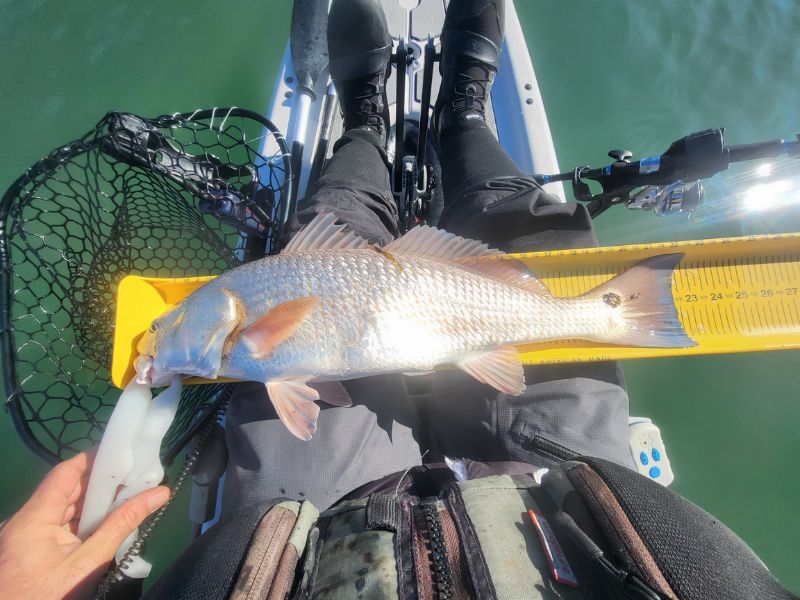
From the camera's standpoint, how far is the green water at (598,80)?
2873mm

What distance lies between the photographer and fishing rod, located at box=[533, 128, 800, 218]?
5.51 feet

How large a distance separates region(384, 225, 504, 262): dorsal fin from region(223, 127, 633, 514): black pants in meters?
0.32

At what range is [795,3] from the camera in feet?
14.2

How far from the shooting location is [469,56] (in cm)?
259

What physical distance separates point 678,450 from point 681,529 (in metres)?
2.27

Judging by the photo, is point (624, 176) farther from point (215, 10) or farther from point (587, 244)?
point (215, 10)

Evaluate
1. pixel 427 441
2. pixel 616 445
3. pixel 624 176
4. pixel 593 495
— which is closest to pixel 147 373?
pixel 427 441

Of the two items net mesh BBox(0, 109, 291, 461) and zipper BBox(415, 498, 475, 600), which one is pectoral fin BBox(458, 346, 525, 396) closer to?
zipper BBox(415, 498, 475, 600)

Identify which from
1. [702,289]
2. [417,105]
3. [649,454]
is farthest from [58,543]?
[417,105]

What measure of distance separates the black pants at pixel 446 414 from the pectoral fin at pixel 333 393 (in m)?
0.07

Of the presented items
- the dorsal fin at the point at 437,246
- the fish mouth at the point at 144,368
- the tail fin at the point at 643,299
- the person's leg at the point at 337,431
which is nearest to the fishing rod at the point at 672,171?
the tail fin at the point at 643,299

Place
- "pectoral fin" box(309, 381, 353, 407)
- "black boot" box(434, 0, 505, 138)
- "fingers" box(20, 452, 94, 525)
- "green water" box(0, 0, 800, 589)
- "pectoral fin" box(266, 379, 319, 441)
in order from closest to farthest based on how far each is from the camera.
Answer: "fingers" box(20, 452, 94, 525)
"pectoral fin" box(266, 379, 319, 441)
"pectoral fin" box(309, 381, 353, 407)
"black boot" box(434, 0, 505, 138)
"green water" box(0, 0, 800, 589)

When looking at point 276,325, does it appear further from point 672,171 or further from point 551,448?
point 672,171

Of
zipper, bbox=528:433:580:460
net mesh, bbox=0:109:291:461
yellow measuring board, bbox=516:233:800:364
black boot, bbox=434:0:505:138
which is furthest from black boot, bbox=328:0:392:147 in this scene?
zipper, bbox=528:433:580:460
